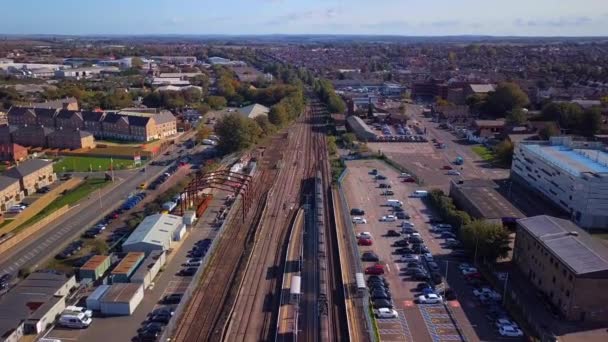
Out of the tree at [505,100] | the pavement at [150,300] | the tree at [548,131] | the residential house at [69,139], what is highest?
the tree at [505,100]

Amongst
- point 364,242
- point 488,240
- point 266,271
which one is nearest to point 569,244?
point 488,240

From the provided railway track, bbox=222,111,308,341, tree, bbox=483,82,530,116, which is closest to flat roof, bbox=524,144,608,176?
railway track, bbox=222,111,308,341

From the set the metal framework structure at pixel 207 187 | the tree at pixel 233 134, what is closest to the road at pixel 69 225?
the metal framework structure at pixel 207 187

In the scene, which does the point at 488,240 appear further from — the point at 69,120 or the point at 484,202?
the point at 69,120

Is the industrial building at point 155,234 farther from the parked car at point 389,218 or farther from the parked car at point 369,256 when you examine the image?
the parked car at point 389,218

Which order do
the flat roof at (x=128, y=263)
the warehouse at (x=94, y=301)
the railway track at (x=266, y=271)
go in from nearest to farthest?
the railway track at (x=266, y=271), the warehouse at (x=94, y=301), the flat roof at (x=128, y=263)

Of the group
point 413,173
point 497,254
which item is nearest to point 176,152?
point 413,173

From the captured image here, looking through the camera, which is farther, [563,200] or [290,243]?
[563,200]

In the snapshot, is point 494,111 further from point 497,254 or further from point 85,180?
point 85,180
